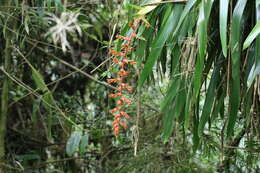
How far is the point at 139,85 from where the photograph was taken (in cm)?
117

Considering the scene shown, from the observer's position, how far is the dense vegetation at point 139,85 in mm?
1113

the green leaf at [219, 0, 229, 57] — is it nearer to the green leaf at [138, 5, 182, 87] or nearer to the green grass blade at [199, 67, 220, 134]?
the green leaf at [138, 5, 182, 87]

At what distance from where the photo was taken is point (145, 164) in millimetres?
1817

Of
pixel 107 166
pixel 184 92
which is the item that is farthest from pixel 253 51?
pixel 107 166

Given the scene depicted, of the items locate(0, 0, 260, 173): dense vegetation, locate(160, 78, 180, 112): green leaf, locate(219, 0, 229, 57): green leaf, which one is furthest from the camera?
locate(160, 78, 180, 112): green leaf

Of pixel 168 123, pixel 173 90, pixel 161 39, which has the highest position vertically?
pixel 161 39

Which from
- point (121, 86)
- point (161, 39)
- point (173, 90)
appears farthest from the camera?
point (173, 90)

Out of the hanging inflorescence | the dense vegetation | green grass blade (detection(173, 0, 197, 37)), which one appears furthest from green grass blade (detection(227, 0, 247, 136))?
the hanging inflorescence

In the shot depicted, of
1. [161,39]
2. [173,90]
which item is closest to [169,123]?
[173,90]

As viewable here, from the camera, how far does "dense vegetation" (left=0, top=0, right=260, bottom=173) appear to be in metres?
1.11

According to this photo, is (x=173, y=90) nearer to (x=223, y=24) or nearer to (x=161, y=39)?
(x=161, y=39)

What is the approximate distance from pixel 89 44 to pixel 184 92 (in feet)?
4.40

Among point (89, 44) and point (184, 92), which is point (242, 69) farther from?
point (89, 44)

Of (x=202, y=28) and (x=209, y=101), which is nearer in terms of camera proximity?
(x=202, y=28)
